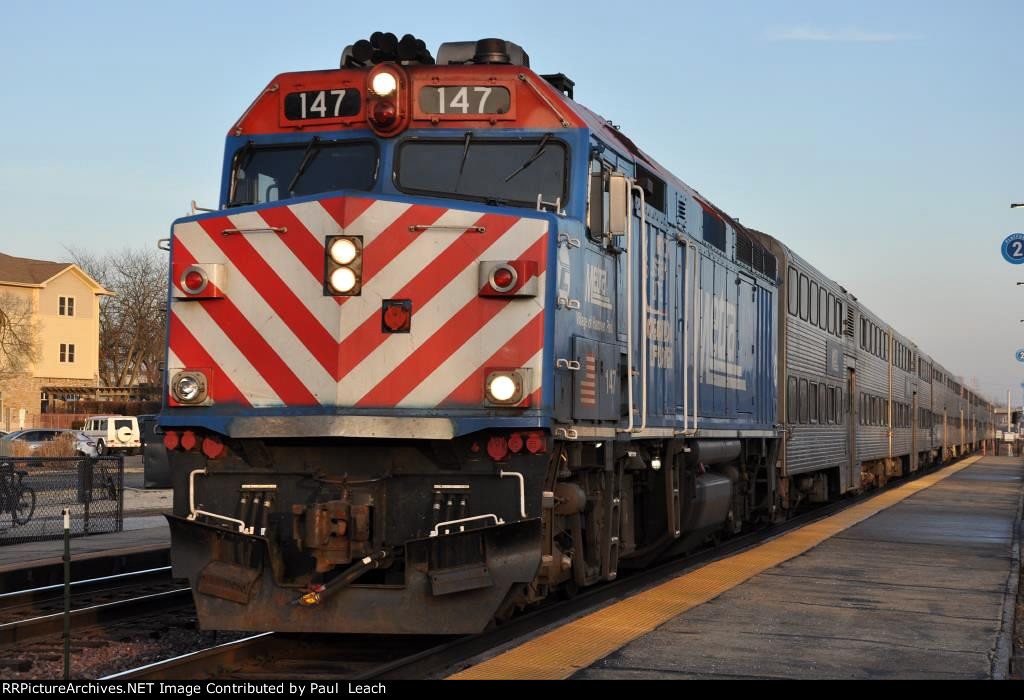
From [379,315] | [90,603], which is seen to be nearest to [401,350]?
[379,315]

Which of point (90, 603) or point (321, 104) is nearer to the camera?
point (321, 104)

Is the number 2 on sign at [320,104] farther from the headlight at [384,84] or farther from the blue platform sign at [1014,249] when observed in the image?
the blue platform sign at [1014,249]

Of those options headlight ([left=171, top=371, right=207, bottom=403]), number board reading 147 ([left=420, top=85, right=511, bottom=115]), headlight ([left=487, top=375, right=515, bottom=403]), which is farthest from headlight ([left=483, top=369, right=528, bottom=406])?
number board reading 147 ([left=420, top=85, right=511, bottom=115])

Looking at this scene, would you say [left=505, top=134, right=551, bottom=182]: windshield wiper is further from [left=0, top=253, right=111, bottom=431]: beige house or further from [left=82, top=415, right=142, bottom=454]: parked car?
[left=0, top=253, right=111, bottom=431]: beige house

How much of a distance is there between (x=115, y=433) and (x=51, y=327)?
2514 cm

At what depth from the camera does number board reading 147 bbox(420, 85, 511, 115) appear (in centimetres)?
885

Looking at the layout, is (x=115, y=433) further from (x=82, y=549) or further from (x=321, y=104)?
(x=321, y=104)

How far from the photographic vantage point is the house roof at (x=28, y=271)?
70062 mm

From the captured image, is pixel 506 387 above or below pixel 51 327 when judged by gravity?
below

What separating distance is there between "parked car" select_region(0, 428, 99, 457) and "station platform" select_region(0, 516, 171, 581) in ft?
93.2

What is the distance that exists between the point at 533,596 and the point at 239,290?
295cm

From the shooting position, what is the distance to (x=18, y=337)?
63.1 m

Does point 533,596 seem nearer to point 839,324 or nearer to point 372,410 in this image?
point 372,410
